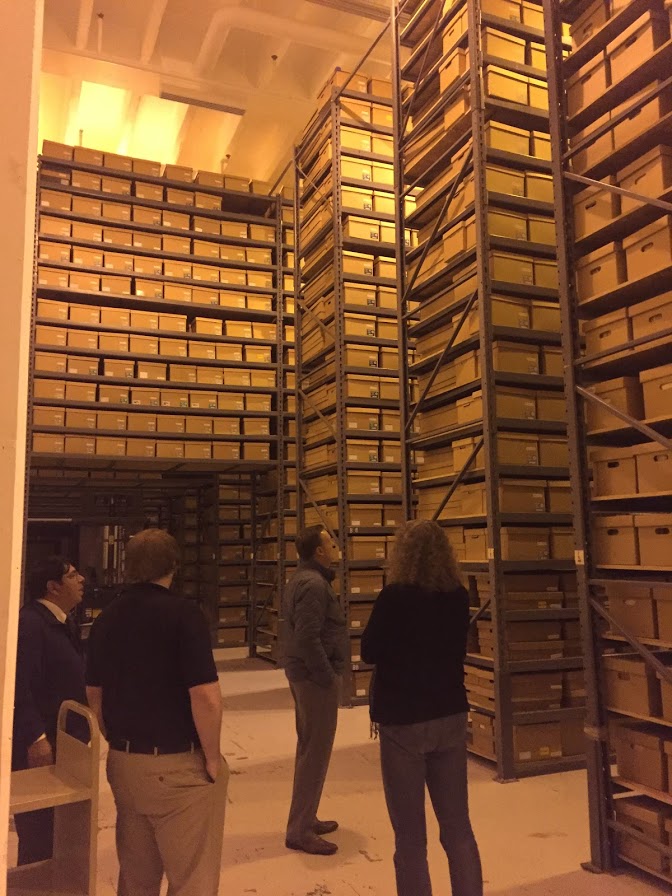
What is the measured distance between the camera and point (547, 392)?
5430 mm

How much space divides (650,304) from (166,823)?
10.1 ft

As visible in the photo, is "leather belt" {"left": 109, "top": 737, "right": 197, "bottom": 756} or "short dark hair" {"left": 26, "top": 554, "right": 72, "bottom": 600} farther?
"short dark hair" {"left": 26, "top": 554, "right": 72, "bottom": 600}

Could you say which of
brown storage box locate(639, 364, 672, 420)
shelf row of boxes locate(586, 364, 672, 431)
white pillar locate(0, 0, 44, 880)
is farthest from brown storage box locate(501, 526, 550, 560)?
white pillar locate(0, 0, 44, 880)

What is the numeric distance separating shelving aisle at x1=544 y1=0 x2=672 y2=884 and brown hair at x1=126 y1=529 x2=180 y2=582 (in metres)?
2.18

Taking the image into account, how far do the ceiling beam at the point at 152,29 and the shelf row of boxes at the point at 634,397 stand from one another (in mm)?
7346

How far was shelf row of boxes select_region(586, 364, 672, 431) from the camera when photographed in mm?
3398

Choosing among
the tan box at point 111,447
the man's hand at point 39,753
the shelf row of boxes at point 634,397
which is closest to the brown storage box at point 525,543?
the shelf row of boxes at point 634,397

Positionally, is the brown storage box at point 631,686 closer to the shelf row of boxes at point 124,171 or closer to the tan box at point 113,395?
the tan box at point 113,395

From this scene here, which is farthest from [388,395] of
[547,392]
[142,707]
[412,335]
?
[142,707]

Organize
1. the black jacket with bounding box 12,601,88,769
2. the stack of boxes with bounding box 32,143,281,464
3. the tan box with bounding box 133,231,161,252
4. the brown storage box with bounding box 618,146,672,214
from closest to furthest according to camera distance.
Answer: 1. the black jacket with bounding box 12,601,88,769
2. the brown storage box with bounding box 618,146,672,214
3. the stack of boxes with bounding box 32,143,281,464
4. the tan box with bounding box 133,231,161,252

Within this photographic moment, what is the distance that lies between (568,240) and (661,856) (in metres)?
3.06

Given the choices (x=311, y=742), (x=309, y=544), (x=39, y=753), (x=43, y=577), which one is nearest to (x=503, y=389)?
(x=309, y=544)

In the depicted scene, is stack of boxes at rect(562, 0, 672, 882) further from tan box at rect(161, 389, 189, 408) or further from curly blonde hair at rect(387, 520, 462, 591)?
tan box at rect(161, 389, 189, 408)

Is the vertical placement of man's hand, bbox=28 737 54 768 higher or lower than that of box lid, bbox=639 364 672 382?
lower
